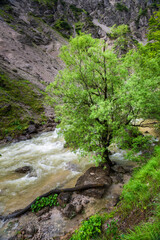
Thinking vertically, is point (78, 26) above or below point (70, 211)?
above

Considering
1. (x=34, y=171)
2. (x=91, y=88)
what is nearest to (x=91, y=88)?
(x=91, y=88)

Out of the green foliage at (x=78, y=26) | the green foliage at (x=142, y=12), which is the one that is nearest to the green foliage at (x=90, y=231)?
the green foliage at (x=78, y=26)

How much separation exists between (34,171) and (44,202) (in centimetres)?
484

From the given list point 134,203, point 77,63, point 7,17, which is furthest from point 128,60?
point 7,17

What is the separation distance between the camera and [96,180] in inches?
365

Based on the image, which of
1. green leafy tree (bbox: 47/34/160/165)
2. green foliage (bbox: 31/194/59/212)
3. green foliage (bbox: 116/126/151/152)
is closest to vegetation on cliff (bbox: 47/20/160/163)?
green leafy tree (bbox: 47/34/160/165)

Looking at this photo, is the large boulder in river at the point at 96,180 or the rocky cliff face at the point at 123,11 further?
the rocky cliff face at the point at 123,11

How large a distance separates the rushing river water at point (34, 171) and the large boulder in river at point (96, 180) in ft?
4.34

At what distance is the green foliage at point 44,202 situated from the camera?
7.87 meters

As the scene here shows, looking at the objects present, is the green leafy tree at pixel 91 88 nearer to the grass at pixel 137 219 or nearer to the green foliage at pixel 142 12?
the grass at pixel 137 219

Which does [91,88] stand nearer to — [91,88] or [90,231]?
[91,88]

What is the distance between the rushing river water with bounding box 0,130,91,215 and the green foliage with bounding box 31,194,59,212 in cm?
101

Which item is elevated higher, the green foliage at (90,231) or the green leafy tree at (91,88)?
the green leafy tree at (91,88)

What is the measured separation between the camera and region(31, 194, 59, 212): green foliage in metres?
7.87
